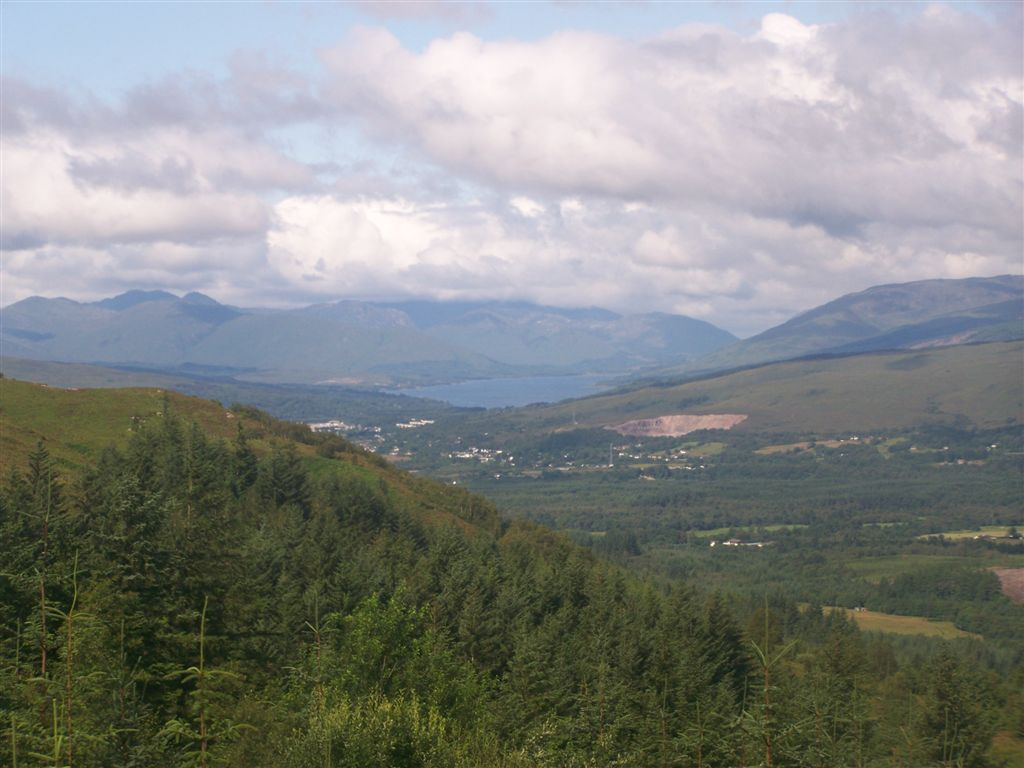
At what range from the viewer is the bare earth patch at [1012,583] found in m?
182

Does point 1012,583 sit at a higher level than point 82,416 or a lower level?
lower

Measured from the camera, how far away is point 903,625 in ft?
527

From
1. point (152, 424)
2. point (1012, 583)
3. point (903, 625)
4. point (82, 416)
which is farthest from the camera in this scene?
point (1012, 583)

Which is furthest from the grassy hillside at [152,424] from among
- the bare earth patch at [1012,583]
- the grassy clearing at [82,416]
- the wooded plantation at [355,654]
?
the bare earth patch at [1012,583]

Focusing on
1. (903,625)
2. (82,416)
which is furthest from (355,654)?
(903,625)

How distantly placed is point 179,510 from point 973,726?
60.8m

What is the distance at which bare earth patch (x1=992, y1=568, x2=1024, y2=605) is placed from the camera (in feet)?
599

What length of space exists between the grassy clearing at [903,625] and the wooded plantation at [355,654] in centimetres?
5414

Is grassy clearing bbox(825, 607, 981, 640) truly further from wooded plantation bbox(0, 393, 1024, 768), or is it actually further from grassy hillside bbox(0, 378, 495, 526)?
grassy hillside bbox(0, 378, 495, 526)

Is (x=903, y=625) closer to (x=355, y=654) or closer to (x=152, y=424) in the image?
(x=152, y=424)

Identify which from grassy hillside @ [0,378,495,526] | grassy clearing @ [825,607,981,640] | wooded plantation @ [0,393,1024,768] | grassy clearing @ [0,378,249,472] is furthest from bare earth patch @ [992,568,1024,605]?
grassy clearing @ [0,378,249,472]

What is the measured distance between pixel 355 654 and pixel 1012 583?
182 m

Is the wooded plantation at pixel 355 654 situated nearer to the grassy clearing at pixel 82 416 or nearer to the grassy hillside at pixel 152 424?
the grassy clearing at pixel 82 416

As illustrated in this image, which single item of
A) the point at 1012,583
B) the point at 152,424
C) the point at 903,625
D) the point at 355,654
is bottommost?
the point at 903,625
